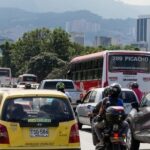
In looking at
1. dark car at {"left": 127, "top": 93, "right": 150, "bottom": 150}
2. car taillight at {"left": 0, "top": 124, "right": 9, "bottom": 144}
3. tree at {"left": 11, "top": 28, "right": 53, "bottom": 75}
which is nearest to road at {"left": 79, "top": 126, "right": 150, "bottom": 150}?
dark car at {"left": 127, "top": 93, "right": 150, "bottom": 150}

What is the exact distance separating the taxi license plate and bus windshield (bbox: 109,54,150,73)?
1996cm

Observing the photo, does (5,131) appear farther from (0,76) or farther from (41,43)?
(41,43)

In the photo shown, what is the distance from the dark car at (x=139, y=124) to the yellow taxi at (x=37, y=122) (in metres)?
3.04

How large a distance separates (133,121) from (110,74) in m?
16.2

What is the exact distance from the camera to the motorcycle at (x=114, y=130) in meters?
10.7

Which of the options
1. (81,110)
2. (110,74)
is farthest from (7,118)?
(110,74)

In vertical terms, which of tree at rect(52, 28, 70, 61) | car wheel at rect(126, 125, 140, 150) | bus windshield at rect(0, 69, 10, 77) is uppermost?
car wheel at rect(126, 125, 140, 150)

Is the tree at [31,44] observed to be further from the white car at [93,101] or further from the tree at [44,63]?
the white car at [93,101]

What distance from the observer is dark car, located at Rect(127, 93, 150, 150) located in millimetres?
13734

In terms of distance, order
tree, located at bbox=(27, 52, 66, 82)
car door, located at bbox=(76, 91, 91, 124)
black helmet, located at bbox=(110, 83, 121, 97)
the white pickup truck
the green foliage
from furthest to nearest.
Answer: the green foliage < tree, located at bbox=(27, 52, 66, 82) < the white pickup truck < car door, located at bbox=(76, 91, 91, 124) < black helmet, located at bbox=(110, 83, 121, 97)

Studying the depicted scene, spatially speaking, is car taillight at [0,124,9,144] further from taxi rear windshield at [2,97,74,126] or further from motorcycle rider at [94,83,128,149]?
motorcycle rider at [94,83,128,149]

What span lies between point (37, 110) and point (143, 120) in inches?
139

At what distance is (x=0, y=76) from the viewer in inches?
2472

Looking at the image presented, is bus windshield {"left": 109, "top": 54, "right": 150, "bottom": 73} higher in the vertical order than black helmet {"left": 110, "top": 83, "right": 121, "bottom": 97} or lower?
lower
